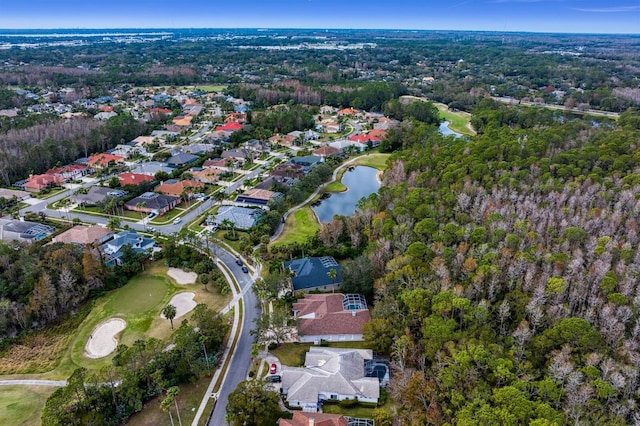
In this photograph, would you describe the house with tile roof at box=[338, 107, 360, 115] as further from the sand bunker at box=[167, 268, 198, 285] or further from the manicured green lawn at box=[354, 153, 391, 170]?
the sand bunker at box=[167, 268, 198, 285]

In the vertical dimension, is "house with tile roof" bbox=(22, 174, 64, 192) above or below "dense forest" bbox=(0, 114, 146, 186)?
below

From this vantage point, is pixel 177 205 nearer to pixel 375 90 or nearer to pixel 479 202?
pixel 479 202

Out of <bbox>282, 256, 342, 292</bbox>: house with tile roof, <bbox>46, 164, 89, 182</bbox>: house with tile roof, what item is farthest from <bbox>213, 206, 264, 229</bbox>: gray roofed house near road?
<bbox>46, 164, 89, 182</bbox>: house with tile roof

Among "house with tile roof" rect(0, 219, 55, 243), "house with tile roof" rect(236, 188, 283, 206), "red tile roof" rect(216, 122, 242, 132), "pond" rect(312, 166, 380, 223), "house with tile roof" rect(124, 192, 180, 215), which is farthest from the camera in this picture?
"red tile roof" rect(216, 122, 242, 132)

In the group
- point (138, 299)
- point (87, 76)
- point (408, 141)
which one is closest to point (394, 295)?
point (138, 299)

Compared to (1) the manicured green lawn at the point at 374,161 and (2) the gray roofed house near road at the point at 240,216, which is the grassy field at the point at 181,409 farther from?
(1) the manicured green lawn at the point at 374,161
